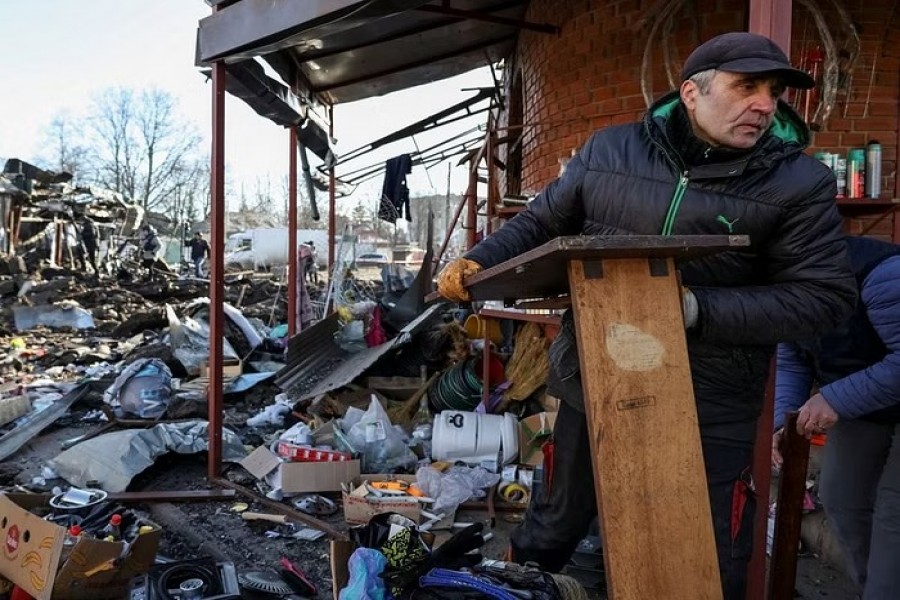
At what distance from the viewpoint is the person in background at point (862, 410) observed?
2057mm

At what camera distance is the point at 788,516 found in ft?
8.19

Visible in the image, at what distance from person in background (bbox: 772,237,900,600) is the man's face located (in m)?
0.76

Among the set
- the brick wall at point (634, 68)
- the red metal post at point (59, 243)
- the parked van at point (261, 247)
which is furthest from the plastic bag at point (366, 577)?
the parked van at point (261, 247)

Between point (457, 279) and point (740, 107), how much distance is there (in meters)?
0.88

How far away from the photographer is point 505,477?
4.32m

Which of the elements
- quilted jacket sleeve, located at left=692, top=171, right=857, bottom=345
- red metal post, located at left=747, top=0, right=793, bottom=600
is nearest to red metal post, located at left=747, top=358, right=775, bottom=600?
red metal post, located at left=747, top=0, right=793, bottom=600

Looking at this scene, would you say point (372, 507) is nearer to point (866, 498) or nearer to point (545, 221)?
point (545, 221)

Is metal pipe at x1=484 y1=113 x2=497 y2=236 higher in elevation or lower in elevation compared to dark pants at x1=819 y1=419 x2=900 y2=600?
higher

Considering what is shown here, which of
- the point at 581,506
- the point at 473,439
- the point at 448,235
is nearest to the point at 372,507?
the point at 473,439

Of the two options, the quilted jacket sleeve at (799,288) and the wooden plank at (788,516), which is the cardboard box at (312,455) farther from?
the quilted jacket sleeve at (799,288)

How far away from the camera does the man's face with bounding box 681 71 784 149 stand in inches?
67.4

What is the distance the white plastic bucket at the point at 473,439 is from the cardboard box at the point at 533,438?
2.0 inches

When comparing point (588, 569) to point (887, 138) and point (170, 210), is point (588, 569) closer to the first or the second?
point (887, 138)

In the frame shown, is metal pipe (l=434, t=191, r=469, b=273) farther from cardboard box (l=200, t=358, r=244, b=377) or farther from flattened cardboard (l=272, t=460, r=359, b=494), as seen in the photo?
flattened cardboard (l=272, t=460, r=359, b=494)
